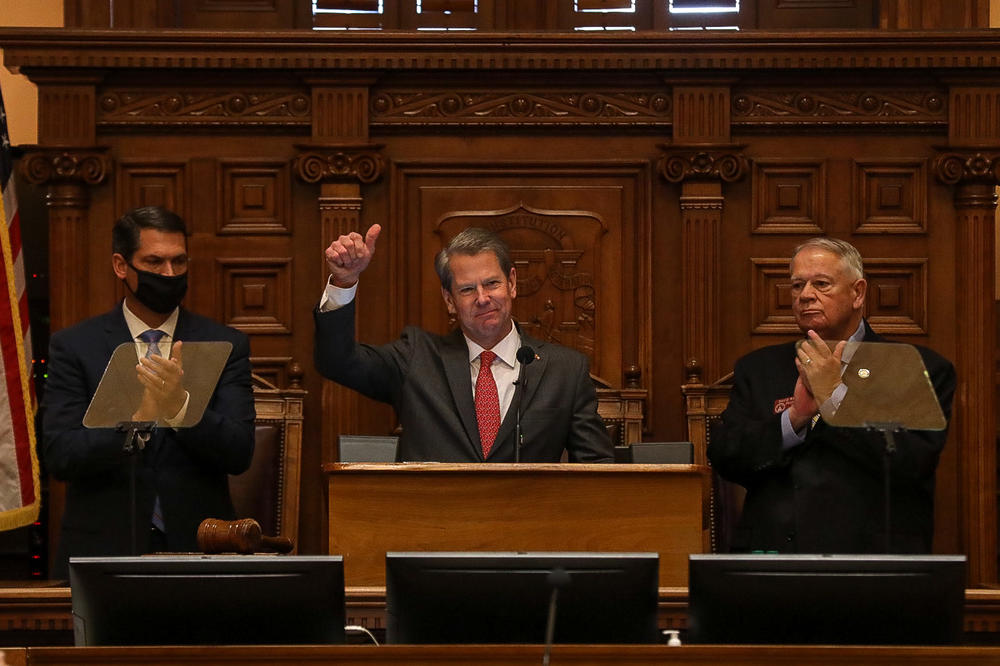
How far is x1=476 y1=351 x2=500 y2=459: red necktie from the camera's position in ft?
13.6

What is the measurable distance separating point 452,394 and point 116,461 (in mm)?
985

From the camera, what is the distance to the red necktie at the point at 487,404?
416 cm

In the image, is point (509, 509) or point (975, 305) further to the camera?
point (975, 305)

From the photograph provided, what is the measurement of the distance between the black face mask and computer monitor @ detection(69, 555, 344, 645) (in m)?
1.87

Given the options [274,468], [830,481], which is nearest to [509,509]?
[830,481]

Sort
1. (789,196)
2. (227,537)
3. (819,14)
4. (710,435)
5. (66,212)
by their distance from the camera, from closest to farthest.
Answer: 1. (227,537)
2. (710,435)
3. (66,212)
4. (789,196)
5. (819,14)

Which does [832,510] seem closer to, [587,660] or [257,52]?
[587,660]

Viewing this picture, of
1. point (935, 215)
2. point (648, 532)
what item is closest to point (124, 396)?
point (648, 532)

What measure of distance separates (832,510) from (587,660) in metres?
1.93

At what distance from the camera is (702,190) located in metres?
5.16

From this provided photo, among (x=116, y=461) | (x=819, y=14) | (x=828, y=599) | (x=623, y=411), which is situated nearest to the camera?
(x=828, y=599)

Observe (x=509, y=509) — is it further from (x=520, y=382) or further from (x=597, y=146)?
(x=597, y=146)

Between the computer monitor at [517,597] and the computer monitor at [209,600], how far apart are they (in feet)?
0.44

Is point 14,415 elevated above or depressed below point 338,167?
below
